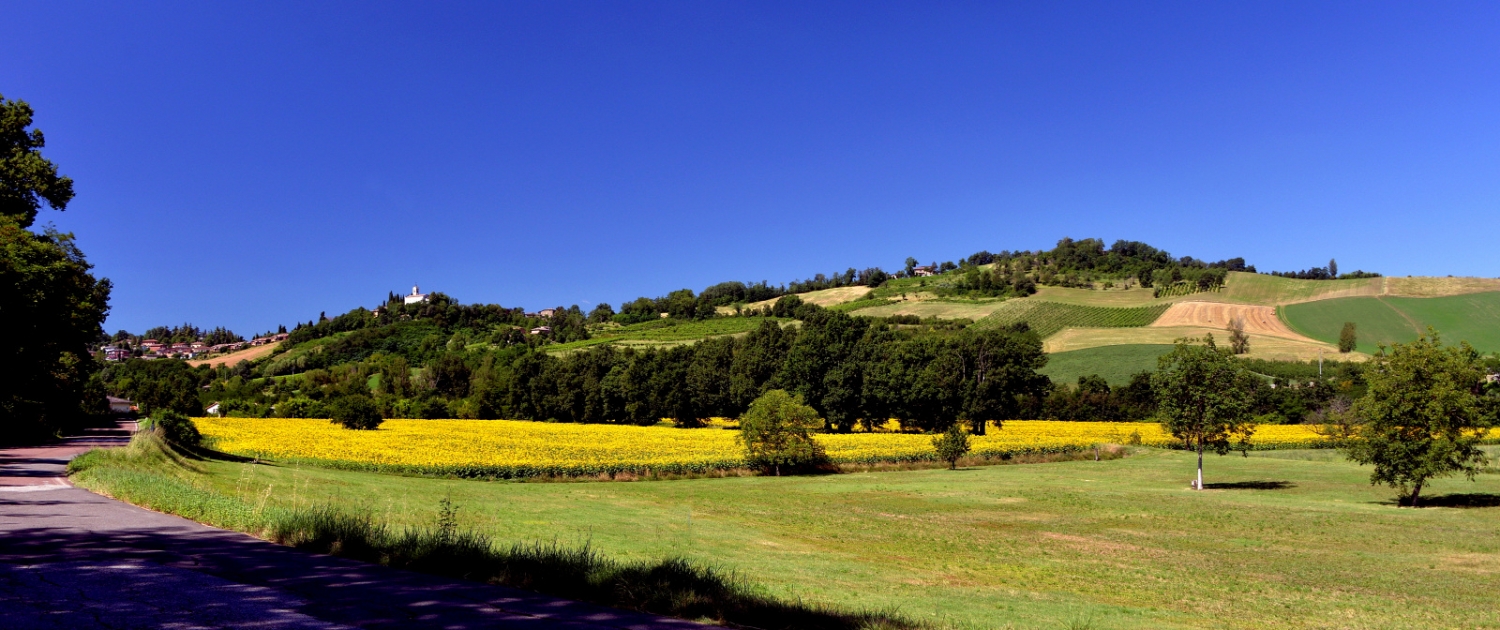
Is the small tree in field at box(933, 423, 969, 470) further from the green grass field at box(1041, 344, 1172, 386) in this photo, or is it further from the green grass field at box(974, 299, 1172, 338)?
the green grass field at box(974, 299, 1172, 338)

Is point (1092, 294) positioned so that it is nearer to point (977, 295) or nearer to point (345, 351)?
point (977, 295)

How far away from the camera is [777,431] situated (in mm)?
46188

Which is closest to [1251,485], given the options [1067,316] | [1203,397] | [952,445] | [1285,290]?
[1203,397]

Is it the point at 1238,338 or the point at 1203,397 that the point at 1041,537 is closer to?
the point at 1203,397

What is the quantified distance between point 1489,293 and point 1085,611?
13026cm

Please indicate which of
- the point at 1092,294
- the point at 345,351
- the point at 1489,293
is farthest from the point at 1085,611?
the point at 345,351

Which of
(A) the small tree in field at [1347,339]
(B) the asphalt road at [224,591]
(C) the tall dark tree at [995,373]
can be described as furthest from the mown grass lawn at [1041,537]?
(A) the small tree in field at [1347,339]

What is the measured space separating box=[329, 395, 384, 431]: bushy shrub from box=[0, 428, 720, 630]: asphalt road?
183 feet

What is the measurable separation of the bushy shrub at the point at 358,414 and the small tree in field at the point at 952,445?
4431 centimetres

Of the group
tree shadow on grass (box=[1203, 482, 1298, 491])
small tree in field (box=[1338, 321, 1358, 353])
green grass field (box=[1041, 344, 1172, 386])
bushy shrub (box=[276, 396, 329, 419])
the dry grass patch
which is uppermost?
the dry grass patch

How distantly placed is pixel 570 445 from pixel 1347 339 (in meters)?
97.5

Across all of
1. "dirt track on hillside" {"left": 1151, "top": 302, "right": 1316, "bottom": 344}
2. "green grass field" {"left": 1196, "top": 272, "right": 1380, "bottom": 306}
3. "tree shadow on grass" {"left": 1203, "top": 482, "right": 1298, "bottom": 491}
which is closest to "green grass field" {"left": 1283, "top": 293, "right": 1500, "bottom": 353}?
"dirt track on hillside" {"left": 1151, "top": 302, "right": 1316, "bottom": 344}

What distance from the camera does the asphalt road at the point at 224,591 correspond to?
683 centimetres

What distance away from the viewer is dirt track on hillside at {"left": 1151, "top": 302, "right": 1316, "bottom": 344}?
107562 millimetres
